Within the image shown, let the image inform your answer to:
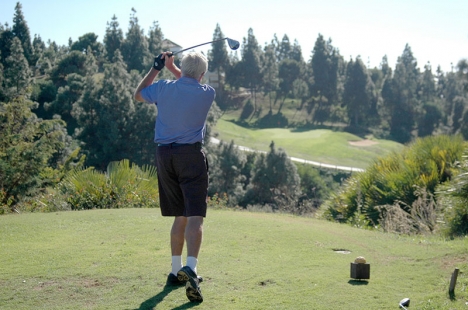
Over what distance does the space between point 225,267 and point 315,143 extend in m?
74.5

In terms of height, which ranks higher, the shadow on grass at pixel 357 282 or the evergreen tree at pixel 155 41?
the evergreen tree at pixel 155 41

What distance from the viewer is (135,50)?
81.2 m

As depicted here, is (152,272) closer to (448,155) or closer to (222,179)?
(448,155)

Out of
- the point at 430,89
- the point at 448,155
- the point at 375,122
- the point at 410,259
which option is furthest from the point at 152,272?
the point at 430,89

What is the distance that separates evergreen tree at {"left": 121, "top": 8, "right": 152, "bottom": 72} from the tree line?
0.52 ft

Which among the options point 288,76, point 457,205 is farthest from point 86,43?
point 457,205

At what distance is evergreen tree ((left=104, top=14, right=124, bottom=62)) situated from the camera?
84.8 metres

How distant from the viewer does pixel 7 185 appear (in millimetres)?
14578

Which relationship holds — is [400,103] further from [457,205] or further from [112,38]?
[457,205]

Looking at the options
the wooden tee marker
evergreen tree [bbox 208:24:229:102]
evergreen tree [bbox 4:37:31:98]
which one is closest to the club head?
the wooden tee marker

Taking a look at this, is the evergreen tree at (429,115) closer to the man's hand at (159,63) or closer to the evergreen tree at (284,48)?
the evergreen tree at (284,48)

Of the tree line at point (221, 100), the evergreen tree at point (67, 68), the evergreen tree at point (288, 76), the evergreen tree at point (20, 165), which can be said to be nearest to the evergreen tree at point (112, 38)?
the tree line at point (221, 100)

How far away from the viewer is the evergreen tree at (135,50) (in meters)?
78.6

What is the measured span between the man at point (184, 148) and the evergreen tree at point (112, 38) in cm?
8134
